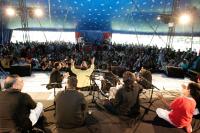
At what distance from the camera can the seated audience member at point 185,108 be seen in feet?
14.9

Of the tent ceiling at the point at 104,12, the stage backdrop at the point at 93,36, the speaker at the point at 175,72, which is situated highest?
the tent ceiling at the point at 104,12

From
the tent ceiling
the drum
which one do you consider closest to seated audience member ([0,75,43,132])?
the drum

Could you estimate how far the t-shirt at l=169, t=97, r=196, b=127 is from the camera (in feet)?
14.8

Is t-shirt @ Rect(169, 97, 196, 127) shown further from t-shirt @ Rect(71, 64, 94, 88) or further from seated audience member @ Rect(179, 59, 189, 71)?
seated audience member @ Rect(179, 59, 189, 71)

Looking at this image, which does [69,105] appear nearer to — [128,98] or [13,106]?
[13,106]

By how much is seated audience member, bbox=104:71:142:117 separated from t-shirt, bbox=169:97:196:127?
740 mm

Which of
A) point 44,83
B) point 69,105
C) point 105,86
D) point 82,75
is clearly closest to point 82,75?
point 82,75

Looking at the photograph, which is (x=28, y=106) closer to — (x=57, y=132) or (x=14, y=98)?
(x=14, y=98)

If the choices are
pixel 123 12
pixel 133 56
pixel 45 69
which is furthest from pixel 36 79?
pixel 123 12

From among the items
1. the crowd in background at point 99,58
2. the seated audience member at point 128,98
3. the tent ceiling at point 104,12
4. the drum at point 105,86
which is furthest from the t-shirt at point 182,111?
the tent ceiling at point 104,12

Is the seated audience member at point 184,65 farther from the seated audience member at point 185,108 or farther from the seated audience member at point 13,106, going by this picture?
the seated audience member at point 13,106

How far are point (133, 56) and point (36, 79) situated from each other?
531cm

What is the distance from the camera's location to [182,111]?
4.59 m

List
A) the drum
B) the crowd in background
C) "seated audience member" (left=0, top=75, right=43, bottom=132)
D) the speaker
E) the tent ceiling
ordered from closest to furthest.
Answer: "seated audience member" (left=0, top=75, right=43, bottom=132) < the drum < the speaker < the crowd in background < the tent ceiling
